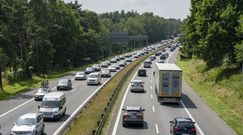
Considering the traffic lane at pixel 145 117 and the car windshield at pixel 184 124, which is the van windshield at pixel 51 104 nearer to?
the traffic lane at pixel 145 117

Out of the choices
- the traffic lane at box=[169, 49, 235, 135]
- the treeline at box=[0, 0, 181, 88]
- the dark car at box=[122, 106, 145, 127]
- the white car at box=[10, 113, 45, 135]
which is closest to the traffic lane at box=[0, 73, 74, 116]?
the treeline at box=[0, 0, 181, 88]

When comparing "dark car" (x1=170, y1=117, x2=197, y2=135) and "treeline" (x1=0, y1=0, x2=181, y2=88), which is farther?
"treeline" (x1=0, y1=0, x2=181, y2=88)

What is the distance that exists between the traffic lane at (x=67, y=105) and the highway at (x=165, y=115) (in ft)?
15.1

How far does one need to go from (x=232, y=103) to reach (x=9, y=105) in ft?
78.8

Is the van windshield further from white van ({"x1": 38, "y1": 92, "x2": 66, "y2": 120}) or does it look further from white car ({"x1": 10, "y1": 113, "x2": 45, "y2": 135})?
white car ({"x1": 10, "y1": 113, "x2": 45, "y2": 135})

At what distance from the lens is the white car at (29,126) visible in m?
28.7

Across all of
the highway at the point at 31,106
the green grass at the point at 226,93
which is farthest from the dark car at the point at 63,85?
the green grass at the point at 226,93

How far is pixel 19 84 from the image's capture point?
70062 millimetres

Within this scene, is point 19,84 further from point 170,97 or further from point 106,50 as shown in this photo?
point 106,50

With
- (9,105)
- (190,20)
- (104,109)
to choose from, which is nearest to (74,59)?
(190,20)

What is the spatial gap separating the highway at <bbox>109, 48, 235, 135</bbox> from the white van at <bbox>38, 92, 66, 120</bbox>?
477 cm

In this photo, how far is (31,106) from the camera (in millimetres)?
45250

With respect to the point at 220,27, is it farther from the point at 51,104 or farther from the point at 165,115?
the point at 51,104

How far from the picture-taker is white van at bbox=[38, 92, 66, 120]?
119ft
